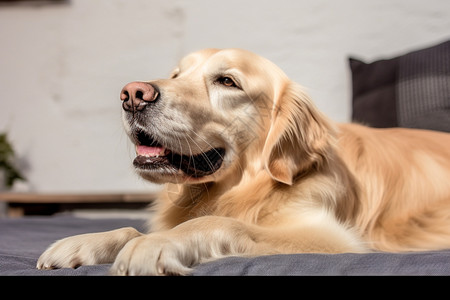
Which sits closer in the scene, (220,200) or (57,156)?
(220,200)

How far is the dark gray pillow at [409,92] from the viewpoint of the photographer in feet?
6.02

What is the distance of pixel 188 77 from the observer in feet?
4.33

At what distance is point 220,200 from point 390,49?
1803 mm

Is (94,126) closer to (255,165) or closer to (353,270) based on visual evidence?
(255,165)

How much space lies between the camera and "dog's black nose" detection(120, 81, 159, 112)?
1087mm

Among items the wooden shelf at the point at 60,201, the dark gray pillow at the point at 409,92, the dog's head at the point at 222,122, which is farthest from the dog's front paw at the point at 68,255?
the wooden shelf at the point at 60,201

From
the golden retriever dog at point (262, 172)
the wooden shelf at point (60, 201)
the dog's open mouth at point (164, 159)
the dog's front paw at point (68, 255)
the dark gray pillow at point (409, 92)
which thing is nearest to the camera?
the dog's front paw at point (68, 255)

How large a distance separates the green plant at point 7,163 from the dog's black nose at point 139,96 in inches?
85.1

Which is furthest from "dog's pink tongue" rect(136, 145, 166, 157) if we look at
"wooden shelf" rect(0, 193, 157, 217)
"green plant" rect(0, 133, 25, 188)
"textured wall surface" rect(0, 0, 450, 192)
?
"green plant" rect(0, 133, 25, 188)

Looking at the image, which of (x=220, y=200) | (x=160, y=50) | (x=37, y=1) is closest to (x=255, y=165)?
(x=220, y=200)

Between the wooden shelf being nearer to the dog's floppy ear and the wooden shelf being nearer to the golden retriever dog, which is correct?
the golden retriever dog

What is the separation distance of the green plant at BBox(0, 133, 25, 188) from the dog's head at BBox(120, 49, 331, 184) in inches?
78.9

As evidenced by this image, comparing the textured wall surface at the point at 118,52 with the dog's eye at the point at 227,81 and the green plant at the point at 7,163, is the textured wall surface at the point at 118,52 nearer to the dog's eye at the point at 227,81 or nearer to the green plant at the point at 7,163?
the green plant at the point at 7,163
